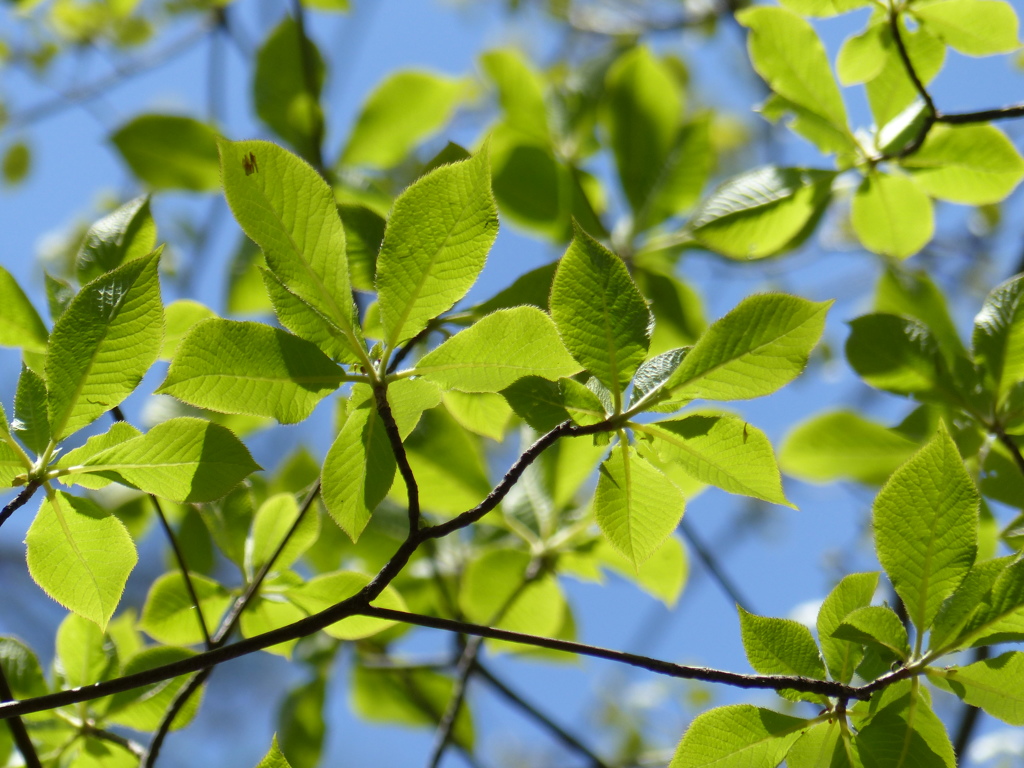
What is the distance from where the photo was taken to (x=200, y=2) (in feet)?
6.19

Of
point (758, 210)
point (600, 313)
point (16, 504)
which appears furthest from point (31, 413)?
point (758, 210)

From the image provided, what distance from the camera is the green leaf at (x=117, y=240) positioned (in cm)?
77

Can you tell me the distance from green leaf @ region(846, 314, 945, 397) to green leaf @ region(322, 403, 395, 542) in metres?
0.55

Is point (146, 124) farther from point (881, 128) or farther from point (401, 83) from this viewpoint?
point (881, 128)

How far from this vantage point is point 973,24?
0.88m

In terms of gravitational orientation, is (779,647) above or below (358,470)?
below

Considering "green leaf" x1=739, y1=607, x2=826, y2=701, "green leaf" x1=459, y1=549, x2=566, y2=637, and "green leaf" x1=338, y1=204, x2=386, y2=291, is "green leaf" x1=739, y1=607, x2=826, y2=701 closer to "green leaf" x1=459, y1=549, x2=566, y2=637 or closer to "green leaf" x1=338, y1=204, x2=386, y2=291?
"green leaf" x1=338, y1=204, x2=386, y2=291

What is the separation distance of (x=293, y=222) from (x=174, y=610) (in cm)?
51

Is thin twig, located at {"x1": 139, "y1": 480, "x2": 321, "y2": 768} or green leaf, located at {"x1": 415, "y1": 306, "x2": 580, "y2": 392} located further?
thin twig, located at {"x1": 139, "y1": 480, "x2": 321, "y2": 768}

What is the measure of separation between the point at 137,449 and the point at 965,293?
3020mm

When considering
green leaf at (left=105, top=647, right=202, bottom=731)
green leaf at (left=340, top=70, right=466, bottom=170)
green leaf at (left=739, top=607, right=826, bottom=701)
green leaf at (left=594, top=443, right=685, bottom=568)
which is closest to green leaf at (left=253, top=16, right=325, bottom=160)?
green leaf at (left=340, top=70, right=466, bottom=170)

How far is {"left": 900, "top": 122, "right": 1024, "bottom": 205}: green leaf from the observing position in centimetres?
96

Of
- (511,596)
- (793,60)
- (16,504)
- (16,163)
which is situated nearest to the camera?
(16,504)

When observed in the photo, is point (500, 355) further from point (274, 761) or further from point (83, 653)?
point (83, 653)
